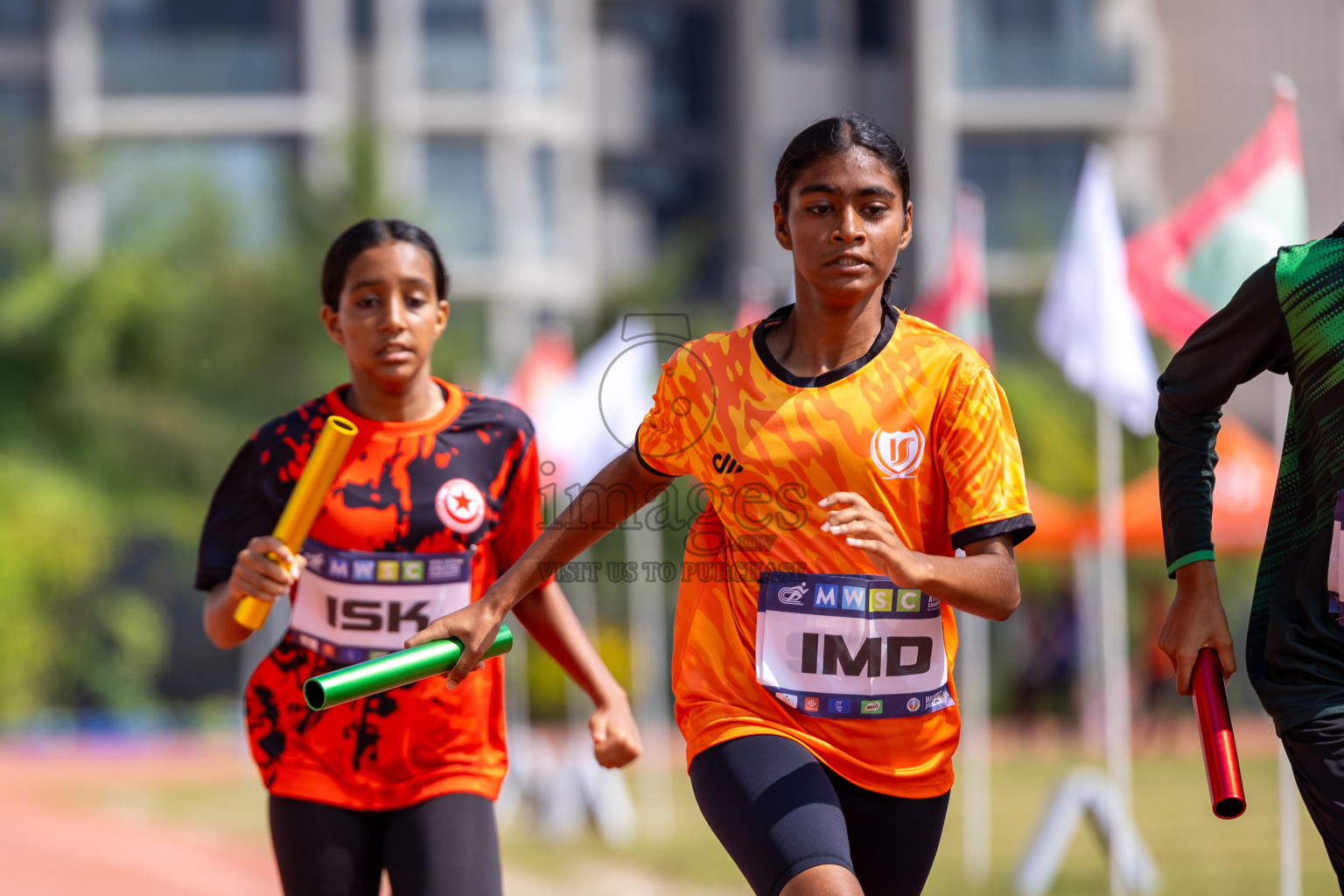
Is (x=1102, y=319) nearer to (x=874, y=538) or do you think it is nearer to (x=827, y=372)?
(x=827, y=372)

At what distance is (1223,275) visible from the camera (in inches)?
341

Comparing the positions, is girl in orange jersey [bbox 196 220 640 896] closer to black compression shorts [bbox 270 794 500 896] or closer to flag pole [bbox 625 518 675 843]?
black compression shorts [bbox 270 794 500 896]

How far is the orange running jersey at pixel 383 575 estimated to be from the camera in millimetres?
4121

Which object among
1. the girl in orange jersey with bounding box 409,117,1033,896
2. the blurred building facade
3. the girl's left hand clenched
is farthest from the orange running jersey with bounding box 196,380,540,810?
the blurred building facade

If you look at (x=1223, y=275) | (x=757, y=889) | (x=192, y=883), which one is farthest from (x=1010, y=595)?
(x=192, y=883)

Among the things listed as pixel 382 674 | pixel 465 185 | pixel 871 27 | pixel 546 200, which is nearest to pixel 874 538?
pixel 382 674

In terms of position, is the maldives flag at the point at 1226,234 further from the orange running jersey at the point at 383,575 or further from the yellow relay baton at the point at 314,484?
the yellow relay baton at the point at 314,484

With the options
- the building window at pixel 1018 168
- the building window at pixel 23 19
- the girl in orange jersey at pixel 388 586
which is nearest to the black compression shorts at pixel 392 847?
the girl in orange jersey at pixel 388 586

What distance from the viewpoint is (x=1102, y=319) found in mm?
9391

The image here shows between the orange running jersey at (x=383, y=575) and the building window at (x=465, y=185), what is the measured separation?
1203 inches

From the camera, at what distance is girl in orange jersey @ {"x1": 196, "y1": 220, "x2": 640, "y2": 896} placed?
4.06 m

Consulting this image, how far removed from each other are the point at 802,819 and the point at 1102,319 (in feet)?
21.7

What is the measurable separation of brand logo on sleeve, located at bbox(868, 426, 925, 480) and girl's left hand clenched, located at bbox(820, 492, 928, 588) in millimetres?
360

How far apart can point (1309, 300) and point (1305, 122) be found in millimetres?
29106
